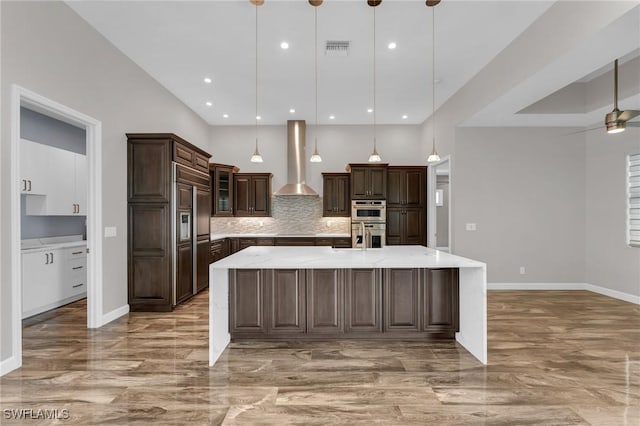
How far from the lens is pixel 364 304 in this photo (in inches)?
132

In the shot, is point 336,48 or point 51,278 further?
point 51,278

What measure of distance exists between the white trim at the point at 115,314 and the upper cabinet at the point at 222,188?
2.96m

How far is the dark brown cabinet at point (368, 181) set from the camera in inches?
271

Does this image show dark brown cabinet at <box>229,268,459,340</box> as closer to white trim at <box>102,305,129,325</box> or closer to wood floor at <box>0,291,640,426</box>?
wood floor at <box>0,291,640,426</box>

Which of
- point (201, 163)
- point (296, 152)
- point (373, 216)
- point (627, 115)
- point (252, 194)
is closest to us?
point (627, 115)

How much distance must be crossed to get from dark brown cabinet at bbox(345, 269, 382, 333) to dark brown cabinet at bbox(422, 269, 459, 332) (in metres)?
0.49

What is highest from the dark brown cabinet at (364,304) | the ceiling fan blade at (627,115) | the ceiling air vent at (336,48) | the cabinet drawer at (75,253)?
the ceiling air vent at (336,48)

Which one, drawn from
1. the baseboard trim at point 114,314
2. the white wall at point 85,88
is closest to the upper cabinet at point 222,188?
the white wall at point 85,88

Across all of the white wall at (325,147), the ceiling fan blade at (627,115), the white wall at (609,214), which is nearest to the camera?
the ceiling fan blade at (627,115)

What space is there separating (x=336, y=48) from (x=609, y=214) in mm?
5044

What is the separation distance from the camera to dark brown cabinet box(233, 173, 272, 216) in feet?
23.7

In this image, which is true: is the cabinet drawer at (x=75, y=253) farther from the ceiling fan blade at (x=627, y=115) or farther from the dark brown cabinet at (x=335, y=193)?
the ceiling fan blade at (x=627, y=115)

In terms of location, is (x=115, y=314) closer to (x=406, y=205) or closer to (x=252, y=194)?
(x=252, y=194)

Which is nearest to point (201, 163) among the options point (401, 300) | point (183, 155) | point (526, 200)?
point (183, 155)
